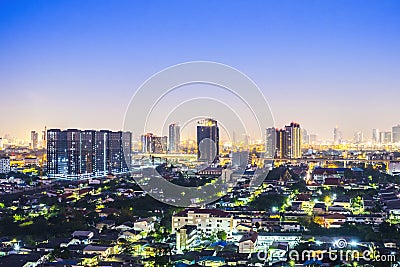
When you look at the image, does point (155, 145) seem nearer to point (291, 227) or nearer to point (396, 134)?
point (291, 227)

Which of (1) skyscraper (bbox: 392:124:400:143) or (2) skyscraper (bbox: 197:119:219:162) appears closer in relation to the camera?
(2) skyscraper (bbox: 197:119:219:162)

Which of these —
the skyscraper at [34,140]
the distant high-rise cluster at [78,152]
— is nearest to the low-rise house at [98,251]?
the distant high-rise cluster at [78,152]

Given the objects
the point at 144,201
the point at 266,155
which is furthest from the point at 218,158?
the point at 144,201

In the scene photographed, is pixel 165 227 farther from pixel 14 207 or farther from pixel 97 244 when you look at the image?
pixel 14 207

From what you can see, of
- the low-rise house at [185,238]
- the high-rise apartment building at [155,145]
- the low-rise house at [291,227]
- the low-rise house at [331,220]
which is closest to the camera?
the low-rise house at [185,238]

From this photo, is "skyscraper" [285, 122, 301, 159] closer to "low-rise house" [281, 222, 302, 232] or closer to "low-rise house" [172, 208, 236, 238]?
"low-rise house" [281, 222, 302, 232]

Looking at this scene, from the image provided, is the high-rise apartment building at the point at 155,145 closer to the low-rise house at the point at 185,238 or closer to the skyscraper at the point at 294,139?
the skyscraper at the point at 294,139

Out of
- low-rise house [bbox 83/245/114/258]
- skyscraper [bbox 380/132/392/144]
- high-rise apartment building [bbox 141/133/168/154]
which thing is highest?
skyscraper [bbox 380/132/392/144]

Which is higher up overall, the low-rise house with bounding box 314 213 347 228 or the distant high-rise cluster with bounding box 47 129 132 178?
the distant high-rise cluster with bounding box 47 129 132 178

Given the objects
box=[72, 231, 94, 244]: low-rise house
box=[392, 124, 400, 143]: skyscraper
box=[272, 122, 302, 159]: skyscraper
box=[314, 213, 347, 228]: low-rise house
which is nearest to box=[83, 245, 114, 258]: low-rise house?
box=[72, 231, 94, 244]: low-rise house
